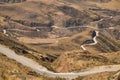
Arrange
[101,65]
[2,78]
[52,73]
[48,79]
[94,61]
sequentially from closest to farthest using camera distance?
[2,78]
[48,79]
[52,73]
[101,65]
[94,61]

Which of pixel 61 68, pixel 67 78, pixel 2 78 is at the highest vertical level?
pixel 2 78

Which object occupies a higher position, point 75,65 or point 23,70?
point 23,70

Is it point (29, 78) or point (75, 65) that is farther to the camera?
point (75, 65)

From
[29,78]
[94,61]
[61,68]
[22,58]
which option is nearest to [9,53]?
[22,58]

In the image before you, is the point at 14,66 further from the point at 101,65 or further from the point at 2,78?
the point at 101,65

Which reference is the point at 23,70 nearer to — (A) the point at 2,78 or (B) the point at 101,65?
(A) the point at 2,78

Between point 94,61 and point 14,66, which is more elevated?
point 14,66

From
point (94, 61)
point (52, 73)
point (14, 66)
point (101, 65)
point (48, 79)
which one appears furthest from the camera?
point (94, 61)

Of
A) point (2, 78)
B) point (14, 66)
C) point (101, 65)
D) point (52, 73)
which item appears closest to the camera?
point (2, 78)

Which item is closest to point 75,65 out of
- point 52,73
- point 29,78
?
point 52,73
